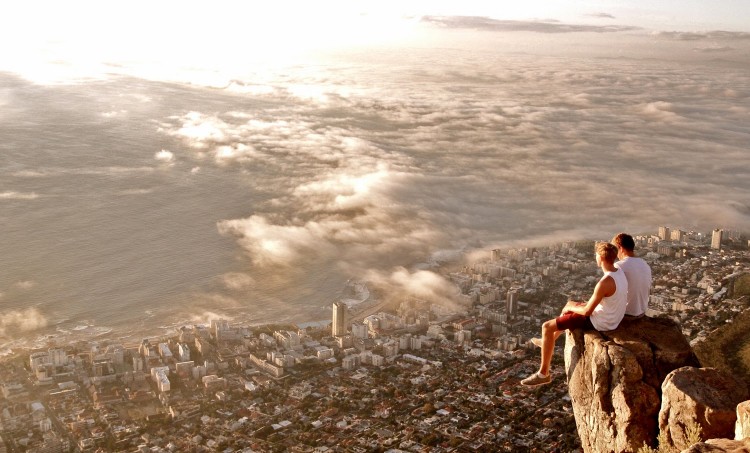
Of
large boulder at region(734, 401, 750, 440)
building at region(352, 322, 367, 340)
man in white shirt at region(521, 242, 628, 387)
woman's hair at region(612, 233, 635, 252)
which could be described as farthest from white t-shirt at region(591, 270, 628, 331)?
building at region(352, 322, 367, 340)

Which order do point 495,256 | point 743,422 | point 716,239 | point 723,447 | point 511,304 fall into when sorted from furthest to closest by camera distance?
point 716,239 < point 495,256 < point 511,304 < point 743,422 < point 723,447

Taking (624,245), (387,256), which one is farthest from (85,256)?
(624,245)

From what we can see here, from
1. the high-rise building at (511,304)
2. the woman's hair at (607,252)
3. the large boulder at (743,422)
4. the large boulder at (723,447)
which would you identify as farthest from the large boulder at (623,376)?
the high-rise building at (511,304)

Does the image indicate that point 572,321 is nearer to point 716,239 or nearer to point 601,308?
point 601,308

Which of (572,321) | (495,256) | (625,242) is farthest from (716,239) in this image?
(572,321)

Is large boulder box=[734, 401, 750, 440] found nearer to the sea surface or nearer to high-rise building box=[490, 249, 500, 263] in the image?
the sea surface

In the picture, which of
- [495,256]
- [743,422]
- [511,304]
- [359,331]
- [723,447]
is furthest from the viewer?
[495,256]
